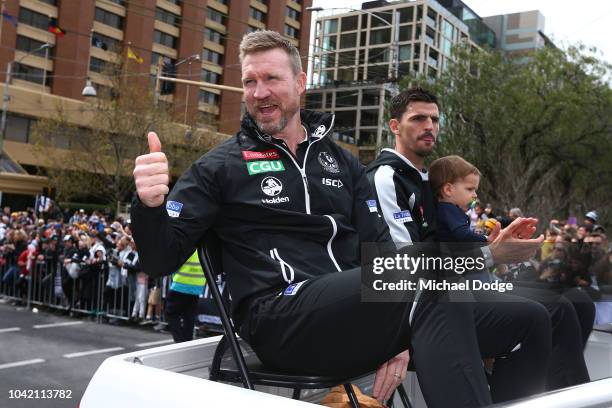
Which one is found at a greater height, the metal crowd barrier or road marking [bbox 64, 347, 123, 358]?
the metal crowd barrier

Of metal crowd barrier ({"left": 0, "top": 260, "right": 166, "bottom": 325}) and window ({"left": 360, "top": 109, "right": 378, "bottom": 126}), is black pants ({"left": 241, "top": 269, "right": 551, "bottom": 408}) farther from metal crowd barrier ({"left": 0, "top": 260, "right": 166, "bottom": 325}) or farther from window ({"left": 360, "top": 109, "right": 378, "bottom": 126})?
window ({"left": 360, "top": 109, "right": 378, "bottom": 126})

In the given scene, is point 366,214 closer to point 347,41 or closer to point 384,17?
point 347,41

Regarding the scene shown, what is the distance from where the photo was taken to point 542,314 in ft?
7.47

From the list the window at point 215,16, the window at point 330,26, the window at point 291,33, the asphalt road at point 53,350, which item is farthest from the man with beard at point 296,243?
the window at point 215,16

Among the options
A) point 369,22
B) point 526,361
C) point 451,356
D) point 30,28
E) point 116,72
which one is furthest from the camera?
point 30,28

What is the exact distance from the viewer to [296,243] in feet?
7.63

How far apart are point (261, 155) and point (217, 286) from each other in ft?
1.80

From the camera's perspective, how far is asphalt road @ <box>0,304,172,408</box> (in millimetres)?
6398

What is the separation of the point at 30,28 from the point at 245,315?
45.8 m

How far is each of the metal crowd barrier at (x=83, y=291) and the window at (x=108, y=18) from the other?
36908 mm

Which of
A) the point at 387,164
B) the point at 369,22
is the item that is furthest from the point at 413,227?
the point at 369,22

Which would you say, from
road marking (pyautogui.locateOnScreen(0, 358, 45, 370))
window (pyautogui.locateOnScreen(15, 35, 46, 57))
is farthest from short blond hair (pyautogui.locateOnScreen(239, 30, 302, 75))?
window (pyautogui.locateOnScreen(15, 35, 46, 57))

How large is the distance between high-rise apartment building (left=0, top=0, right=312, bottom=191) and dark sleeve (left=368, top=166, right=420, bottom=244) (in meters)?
33.1

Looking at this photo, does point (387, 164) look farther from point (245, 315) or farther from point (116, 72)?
point (116, 72)
